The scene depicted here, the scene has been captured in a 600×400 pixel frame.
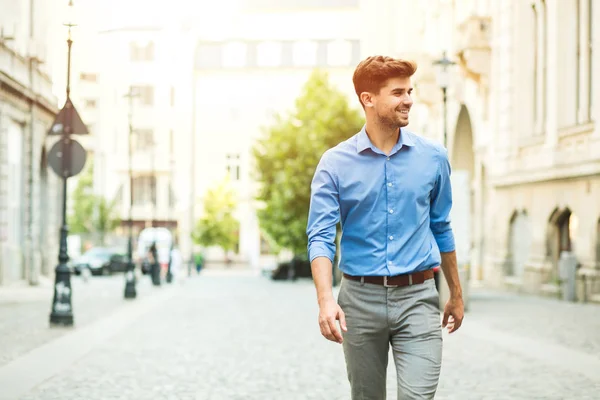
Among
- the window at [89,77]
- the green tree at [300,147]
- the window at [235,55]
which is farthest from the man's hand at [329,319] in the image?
the window at [89,77]

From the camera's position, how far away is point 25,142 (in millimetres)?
34062

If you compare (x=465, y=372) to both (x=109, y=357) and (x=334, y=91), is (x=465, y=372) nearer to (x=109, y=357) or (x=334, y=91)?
(x=109, y=357)

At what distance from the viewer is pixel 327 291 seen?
443cm

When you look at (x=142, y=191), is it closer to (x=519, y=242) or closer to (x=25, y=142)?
(x=25, y=142)

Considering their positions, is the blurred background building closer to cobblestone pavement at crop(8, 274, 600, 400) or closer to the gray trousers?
cobblestone pavement at crop(8, 274, 600, 400)

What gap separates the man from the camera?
4574mm

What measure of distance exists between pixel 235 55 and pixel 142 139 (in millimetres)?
9823

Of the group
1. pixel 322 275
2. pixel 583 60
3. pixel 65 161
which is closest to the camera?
pixel 322 275

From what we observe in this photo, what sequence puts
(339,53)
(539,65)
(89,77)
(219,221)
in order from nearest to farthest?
(539,65)
(219,221)
(339,53)
(89,77)

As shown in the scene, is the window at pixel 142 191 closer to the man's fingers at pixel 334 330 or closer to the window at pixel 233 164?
the window at pixel 233 164

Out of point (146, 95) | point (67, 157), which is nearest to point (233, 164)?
point (146, 95)

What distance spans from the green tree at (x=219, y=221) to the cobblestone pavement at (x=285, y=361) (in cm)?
5935

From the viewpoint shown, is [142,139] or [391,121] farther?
[142,139]

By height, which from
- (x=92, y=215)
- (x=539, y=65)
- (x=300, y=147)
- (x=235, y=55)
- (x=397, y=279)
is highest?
(x=235, y=55)
